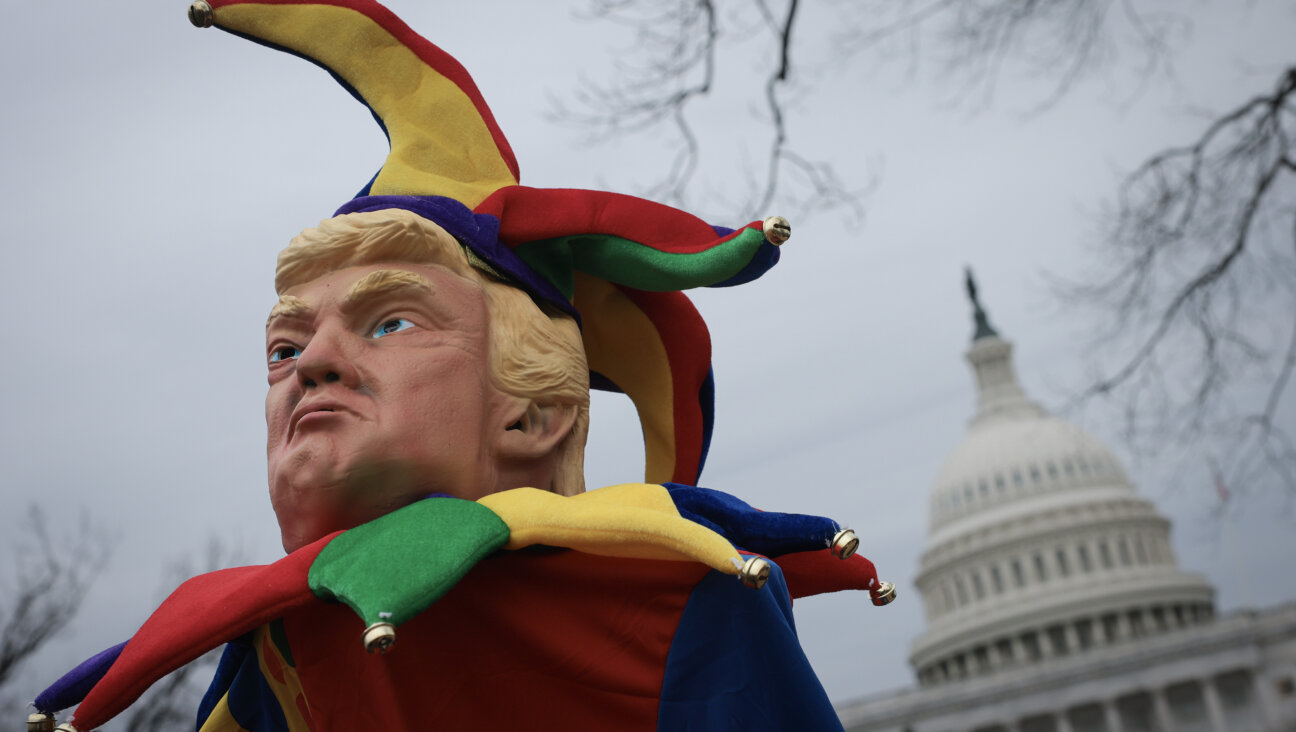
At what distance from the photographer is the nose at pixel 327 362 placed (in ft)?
8.46

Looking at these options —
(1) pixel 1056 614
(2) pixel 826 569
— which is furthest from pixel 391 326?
(1) pixel 1056 614

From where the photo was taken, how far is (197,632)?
90.6 inches

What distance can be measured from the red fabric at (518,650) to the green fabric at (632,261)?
837 mm

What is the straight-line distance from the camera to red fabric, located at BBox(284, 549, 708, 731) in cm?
237

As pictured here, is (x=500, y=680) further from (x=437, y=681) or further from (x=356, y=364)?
(x=356, y=364)

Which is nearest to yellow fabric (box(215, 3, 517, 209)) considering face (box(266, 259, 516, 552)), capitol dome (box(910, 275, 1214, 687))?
face (box(266, 259, 516, 552))

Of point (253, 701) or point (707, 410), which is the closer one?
point (253, 701)

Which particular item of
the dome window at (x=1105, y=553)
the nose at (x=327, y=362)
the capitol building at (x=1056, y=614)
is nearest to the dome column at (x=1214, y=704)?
the capitol building at (x=1056, y=614)

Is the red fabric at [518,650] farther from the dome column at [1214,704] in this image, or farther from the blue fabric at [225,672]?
the dome column at [1214,704]

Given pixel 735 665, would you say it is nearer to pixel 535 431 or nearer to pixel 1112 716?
pixel 535 431

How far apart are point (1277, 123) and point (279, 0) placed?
5500mm

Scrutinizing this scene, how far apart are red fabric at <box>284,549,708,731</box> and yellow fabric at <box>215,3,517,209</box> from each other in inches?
46.3

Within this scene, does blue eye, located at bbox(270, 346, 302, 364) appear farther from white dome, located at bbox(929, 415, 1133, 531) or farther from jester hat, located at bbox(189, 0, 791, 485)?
white dome, located at bbox(929, 415, 1133, 531)

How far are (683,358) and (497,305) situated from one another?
688 mm
